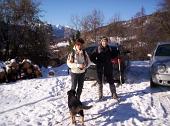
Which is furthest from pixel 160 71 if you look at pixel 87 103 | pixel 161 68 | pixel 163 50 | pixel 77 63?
pixel 77 63

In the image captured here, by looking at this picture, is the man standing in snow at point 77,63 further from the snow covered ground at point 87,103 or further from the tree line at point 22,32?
the tree line at point 22,32

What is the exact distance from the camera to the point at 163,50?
1379cm

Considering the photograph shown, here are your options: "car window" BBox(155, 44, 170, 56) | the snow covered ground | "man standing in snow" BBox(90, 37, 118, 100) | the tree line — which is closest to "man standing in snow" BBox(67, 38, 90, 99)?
the snow covered ground

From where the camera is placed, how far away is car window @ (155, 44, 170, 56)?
13.5 m

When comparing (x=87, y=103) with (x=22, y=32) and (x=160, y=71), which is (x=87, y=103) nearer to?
(x=160, y=71)

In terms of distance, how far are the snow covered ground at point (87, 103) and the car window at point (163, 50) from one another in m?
1.26

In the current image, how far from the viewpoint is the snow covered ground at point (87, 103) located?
8891 millimetres

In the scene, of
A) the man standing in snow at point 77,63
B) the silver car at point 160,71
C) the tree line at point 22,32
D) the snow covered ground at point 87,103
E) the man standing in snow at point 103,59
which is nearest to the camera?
the snow covered ground at point 87,103

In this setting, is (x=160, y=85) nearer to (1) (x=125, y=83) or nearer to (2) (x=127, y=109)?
(1) (x=125, y=83)

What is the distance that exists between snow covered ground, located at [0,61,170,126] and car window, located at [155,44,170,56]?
126 centimetres

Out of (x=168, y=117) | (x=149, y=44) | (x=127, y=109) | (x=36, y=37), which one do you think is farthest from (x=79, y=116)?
(x=149, y=44)

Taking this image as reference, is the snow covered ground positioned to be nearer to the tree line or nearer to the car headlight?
the car headlight

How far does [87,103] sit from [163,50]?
181 inches

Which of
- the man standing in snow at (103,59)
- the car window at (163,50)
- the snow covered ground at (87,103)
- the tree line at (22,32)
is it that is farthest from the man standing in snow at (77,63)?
the tree line at (22,32)
